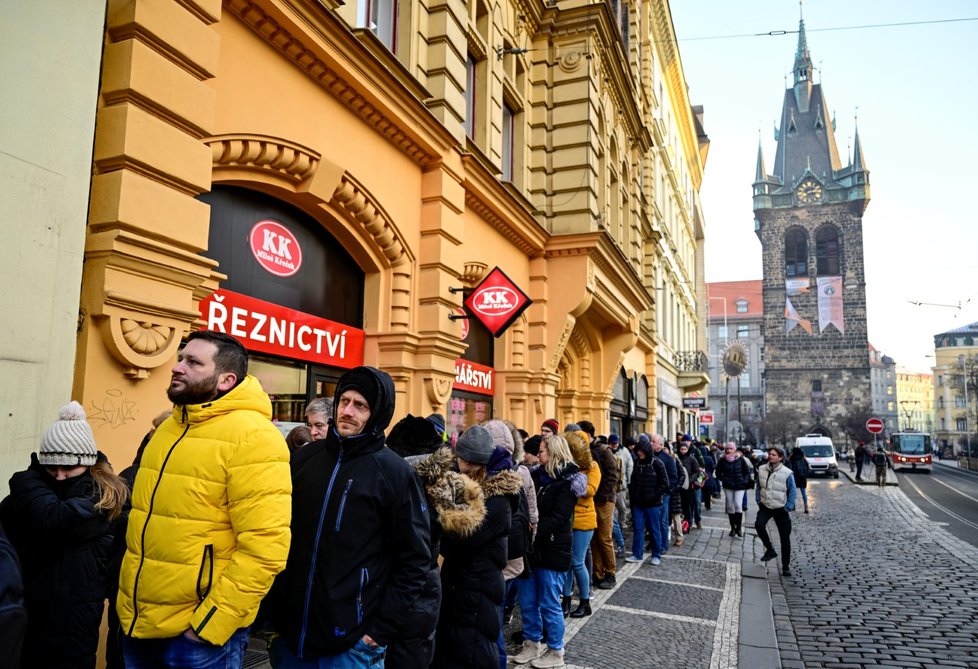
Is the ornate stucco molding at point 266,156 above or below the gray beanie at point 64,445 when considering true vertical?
above

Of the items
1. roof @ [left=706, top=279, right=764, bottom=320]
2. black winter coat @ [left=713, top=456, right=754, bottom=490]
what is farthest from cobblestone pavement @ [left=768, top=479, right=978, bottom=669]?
roof @ [left=706, top=279, right=764, bottom=320]

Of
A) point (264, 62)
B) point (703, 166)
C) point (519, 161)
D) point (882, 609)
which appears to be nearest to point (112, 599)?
point (264, 62)

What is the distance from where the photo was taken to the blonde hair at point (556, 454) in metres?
6.01

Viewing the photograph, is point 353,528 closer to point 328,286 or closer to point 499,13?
point 328,286

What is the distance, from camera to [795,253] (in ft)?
277

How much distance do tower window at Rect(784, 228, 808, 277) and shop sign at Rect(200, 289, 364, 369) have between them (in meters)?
84.6

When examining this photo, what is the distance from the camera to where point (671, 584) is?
8.83 m

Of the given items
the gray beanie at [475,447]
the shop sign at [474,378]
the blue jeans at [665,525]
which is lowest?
the blue jeans at [665,525]

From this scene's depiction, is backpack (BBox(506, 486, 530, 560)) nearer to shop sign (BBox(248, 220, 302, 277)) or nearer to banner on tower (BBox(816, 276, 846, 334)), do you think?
shop sign (BBox(248, 220, 302, 277))

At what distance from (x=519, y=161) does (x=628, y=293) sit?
18.6ft

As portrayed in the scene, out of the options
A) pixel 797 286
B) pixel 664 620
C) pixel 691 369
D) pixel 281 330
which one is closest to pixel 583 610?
pixel 664 620

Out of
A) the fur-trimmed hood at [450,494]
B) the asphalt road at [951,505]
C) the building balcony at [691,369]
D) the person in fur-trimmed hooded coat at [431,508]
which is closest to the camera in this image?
the person in fur-trimmed hooded coat at [431,508]

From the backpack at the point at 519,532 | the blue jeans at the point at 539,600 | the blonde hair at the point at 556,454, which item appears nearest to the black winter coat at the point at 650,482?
the blonde hair at the point at 556,454

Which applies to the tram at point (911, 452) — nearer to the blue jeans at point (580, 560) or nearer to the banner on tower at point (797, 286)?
the banner on tower at point (797, 286)
